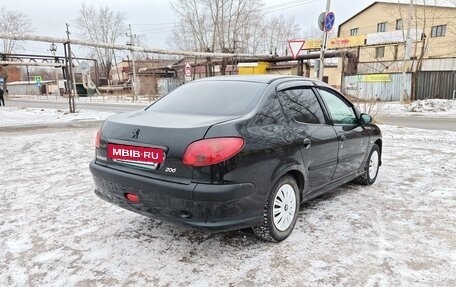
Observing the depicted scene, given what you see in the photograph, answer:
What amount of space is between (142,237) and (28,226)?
128cm

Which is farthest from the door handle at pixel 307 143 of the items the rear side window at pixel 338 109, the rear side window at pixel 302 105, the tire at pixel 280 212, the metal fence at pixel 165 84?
the metal fence at pixel 165 84

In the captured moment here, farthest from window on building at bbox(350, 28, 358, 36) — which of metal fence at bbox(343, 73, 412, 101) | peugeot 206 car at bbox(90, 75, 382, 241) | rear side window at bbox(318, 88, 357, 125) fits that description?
peugeot 206 car at bbox(90, 75, 382, 241)

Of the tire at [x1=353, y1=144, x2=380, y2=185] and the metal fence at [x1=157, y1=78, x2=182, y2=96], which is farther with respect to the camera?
the metal fence at [x1=157, y1=78, x2=182, y2=96]

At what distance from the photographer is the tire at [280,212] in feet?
9.94

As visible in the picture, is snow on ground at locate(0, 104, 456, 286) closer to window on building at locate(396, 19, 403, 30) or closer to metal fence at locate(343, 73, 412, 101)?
metal fence at locate(343, 73, 412, 101)

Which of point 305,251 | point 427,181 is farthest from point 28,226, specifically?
point 427,181

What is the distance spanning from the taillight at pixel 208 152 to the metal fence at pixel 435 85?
83.2ft

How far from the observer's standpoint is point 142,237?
11.0 ft

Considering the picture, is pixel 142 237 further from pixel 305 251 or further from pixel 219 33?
pixel 219 33

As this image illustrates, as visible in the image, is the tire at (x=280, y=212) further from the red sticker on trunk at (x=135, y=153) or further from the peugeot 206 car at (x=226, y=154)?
the red sticker on trunk at (x=135, y=153)

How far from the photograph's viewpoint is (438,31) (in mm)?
39219

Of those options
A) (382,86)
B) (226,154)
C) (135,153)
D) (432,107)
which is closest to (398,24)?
(382,86)

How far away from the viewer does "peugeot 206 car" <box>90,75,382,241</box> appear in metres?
2.62

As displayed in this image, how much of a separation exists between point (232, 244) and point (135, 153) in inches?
47.9
